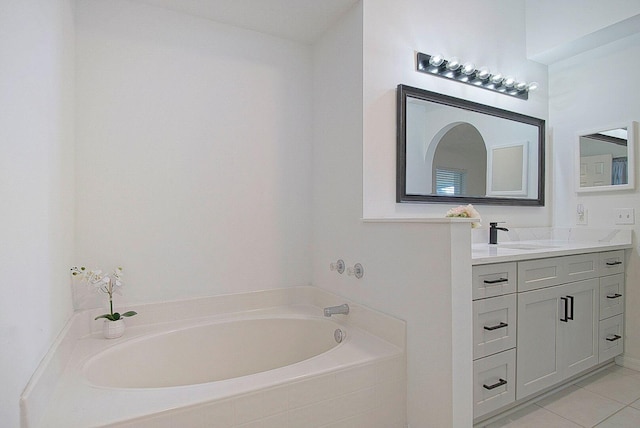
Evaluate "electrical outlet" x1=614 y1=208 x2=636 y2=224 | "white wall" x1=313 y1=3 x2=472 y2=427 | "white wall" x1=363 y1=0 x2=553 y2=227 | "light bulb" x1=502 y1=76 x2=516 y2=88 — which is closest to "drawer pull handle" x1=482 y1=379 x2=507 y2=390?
"white wall" x1=313 y1=3 x2=472 y2=427

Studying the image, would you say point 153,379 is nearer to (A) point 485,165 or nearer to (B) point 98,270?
(B) point 98,270

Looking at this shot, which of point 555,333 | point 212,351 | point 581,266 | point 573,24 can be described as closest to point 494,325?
point 555,333

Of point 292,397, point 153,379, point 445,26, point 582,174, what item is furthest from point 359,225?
point 582,174

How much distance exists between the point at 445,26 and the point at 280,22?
3.69 ft

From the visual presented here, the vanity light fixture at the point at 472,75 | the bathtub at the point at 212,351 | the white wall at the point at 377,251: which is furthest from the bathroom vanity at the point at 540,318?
the vanity light fixture at the point at 472,75

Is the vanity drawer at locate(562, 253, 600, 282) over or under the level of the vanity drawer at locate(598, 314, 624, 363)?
over

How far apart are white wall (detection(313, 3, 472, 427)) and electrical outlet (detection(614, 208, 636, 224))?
73.7 inches

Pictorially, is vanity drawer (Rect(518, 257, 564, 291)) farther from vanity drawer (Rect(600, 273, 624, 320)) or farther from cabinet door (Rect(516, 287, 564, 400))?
vanity drawer (Rect(600, 273, 624, 320))

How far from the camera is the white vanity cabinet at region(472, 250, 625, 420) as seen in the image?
166 centimetres

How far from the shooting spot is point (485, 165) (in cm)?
250

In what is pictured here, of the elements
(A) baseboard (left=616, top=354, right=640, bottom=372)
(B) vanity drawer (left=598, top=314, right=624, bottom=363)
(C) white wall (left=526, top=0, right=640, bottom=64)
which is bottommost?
(A) baseboard (left=616, top=354, right=640, bottom=372)

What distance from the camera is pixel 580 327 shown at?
2121mm

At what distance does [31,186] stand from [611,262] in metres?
3.23

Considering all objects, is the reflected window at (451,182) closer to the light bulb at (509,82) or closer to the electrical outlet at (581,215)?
the light bulb at (509,82)
